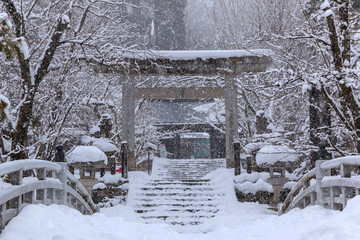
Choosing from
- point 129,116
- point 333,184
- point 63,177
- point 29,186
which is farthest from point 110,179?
point 333,184

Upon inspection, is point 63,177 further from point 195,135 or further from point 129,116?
point 195,135

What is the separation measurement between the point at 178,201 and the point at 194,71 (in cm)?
489

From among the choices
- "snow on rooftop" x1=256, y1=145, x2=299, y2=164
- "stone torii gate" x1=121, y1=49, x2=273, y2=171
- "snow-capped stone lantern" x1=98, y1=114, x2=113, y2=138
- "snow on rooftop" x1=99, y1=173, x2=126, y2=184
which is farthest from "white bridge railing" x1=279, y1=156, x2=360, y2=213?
"snow-capped stone lantern" x1=98, y1=114, x2=113, y2=138

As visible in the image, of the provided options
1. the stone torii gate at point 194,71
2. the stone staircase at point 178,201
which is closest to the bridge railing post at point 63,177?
the stone staircase at point 178,201

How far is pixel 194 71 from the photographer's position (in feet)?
47.5

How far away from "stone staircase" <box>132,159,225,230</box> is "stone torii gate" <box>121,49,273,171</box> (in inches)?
67.3

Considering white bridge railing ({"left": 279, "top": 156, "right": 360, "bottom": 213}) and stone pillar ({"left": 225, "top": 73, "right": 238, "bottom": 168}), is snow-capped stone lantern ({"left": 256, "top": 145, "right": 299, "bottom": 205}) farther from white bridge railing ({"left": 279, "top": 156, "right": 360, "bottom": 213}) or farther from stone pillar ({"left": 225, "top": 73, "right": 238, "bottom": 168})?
white bridge railing ({"left": 279, "top": 156, "right": 360, "bottom": 213})

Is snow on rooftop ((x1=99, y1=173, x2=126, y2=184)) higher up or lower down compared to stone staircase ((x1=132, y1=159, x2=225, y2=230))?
higher up

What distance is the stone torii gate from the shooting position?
14055mm

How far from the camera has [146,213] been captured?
11586 millimetres

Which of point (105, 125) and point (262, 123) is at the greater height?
point (105, 125)

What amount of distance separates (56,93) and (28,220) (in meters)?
5.55

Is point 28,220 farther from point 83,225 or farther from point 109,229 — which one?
point 109,229

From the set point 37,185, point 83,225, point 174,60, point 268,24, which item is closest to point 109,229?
point 83,225
